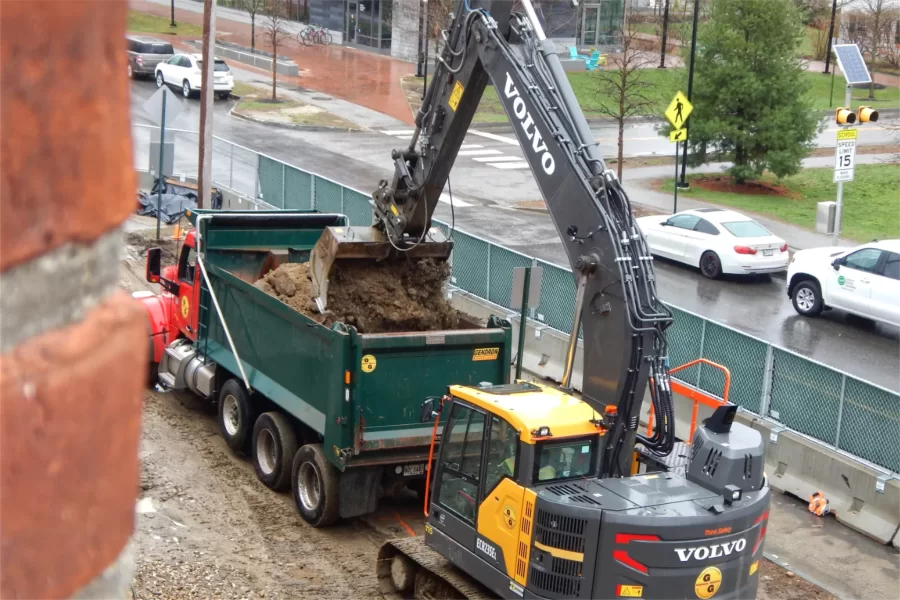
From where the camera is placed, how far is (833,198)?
3403 centimetres

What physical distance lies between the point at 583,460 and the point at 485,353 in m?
3.30

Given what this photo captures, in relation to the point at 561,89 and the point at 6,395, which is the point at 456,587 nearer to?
the point at 561,89

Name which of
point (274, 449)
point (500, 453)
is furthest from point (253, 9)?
point (500, 453)

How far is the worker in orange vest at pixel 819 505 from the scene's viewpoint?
1244 cm

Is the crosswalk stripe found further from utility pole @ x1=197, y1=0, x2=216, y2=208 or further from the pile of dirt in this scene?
the pile of dirt

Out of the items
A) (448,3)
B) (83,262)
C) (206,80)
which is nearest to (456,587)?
(83,262)

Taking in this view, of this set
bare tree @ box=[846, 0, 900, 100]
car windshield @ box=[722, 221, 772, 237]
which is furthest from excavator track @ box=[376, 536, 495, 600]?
bare tree @ box=[846, 0, 900, 100]

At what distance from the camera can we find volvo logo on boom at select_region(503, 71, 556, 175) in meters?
9.74

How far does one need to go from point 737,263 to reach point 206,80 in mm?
12189

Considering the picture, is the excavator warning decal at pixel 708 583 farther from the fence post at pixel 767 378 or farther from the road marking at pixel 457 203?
the road marking at pixel 457 203

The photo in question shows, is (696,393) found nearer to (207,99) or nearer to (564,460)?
(564,460)

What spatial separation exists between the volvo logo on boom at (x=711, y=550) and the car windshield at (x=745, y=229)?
1732cm

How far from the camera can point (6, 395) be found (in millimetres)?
826

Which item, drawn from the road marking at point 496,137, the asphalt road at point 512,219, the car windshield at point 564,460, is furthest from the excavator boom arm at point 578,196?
the road marking at point 496,137
